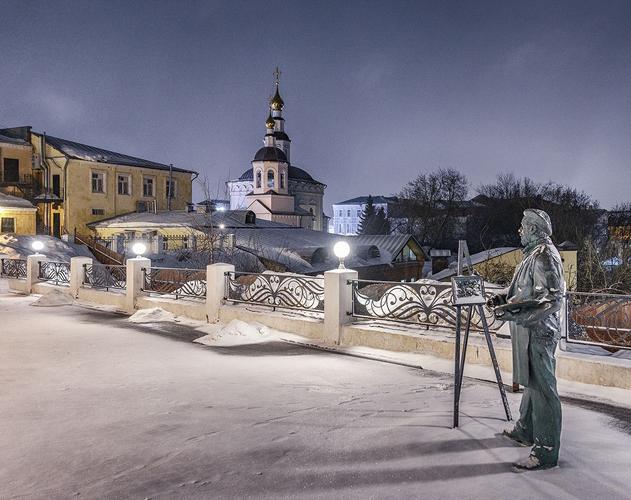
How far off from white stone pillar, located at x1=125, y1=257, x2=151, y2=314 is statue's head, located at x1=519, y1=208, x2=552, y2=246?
1157 centimetres

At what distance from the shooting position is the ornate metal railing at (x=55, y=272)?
18.8 metres

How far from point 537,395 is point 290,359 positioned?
189 inches

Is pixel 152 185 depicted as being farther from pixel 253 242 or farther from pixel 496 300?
pixel 496 300

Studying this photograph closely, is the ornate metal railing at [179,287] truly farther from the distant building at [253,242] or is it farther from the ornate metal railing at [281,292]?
the distant building at [253,242]

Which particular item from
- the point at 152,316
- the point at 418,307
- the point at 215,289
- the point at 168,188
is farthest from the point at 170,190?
the point at 418,307

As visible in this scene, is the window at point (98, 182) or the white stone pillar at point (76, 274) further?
the window at point (98, 182)

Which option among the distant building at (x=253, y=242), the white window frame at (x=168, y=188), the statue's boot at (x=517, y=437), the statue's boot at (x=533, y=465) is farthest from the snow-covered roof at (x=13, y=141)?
the statue's boot at (x=533, y=465)

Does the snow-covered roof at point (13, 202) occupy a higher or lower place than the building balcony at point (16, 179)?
lower

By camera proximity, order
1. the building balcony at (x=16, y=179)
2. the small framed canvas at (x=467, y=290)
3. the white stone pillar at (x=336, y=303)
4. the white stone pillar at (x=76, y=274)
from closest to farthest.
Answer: the small framed canvas at (x=467, y=290)
the white stone pillar at (x=336, y=303)
the white stone pillar at (x=76, y=274)
the building balcony at (x=16, y=179)

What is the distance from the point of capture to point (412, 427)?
211 inches

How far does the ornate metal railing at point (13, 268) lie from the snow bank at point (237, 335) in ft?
44.8

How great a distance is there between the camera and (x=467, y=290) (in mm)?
5340

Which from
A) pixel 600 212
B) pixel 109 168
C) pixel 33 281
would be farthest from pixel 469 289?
pixel 600 212

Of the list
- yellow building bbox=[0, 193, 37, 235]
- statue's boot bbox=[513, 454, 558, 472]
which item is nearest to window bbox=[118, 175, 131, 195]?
yellow building bbox=[0, 193, 37, 235]
